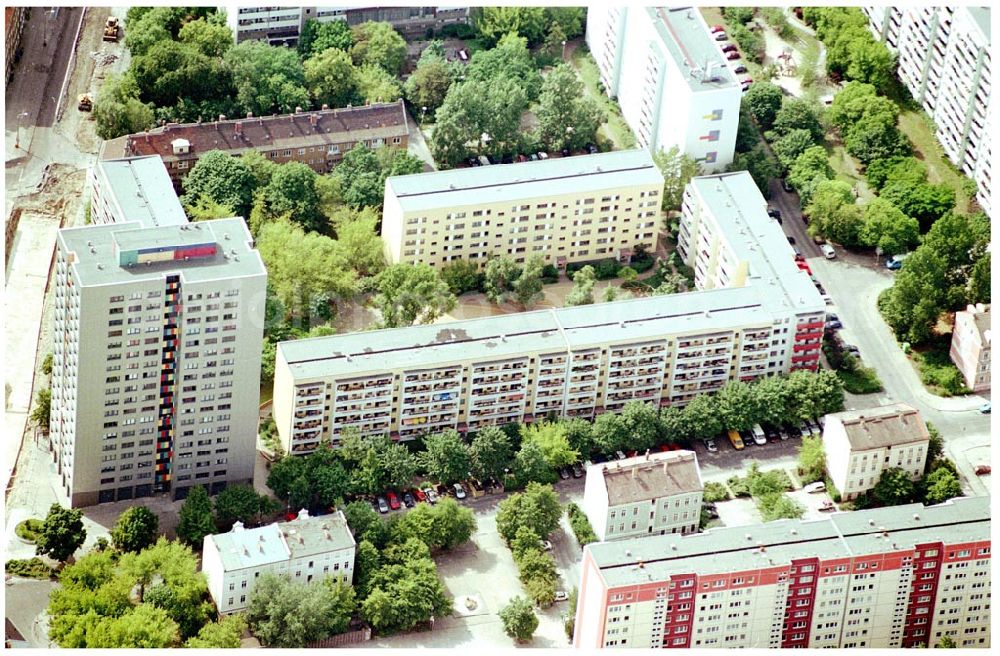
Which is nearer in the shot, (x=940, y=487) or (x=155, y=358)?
(x=155, y=358)

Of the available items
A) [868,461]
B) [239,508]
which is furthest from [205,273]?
[868,461]

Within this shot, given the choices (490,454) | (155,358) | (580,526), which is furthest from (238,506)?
(580,526)

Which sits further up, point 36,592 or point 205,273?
point 205,273

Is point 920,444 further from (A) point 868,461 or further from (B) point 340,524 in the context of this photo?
(B) point 340,524

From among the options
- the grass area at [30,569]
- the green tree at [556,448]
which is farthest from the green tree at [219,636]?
the green tree at [556,448]

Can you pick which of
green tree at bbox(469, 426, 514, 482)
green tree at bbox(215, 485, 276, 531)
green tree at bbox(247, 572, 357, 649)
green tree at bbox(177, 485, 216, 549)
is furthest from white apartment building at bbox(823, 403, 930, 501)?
green tree at bbox(177, 485, 216, 549)

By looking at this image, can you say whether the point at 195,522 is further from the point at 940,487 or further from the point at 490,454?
the point at 940,487
